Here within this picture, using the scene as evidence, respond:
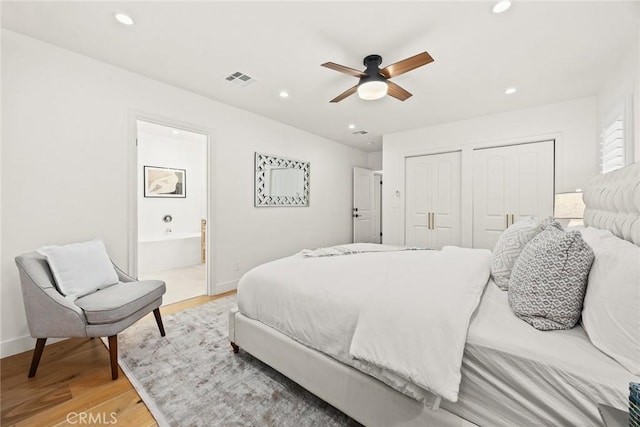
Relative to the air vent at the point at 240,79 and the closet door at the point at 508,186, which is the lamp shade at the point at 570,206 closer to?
the closet door at the point at 508,186

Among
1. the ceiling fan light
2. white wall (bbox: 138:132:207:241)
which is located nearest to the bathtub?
white wall (bbox: 138:132:207:241)

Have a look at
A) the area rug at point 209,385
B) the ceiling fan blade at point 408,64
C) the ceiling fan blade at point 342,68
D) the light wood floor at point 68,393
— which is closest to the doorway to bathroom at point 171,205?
the area rug at point 209,385

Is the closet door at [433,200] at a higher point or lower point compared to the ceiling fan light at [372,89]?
lower

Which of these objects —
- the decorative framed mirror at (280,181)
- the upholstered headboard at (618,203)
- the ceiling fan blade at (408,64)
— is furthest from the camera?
the decorative framed mirror at (280,181)

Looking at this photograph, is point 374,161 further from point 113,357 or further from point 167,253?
point 113,357

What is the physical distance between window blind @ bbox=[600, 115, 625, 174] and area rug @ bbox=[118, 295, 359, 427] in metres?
3.28

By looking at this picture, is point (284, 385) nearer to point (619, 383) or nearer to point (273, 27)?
point (619, 383)

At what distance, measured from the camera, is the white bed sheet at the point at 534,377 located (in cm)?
82

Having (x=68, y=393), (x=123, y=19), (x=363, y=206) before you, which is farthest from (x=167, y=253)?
(x=363, y=206)

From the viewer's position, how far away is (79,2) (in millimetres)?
1753

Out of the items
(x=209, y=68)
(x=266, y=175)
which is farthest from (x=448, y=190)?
(x=209, y=68)

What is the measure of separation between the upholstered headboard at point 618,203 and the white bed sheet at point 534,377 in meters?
0.63

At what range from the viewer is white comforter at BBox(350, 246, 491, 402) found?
979 mm

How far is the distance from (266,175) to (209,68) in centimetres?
170
